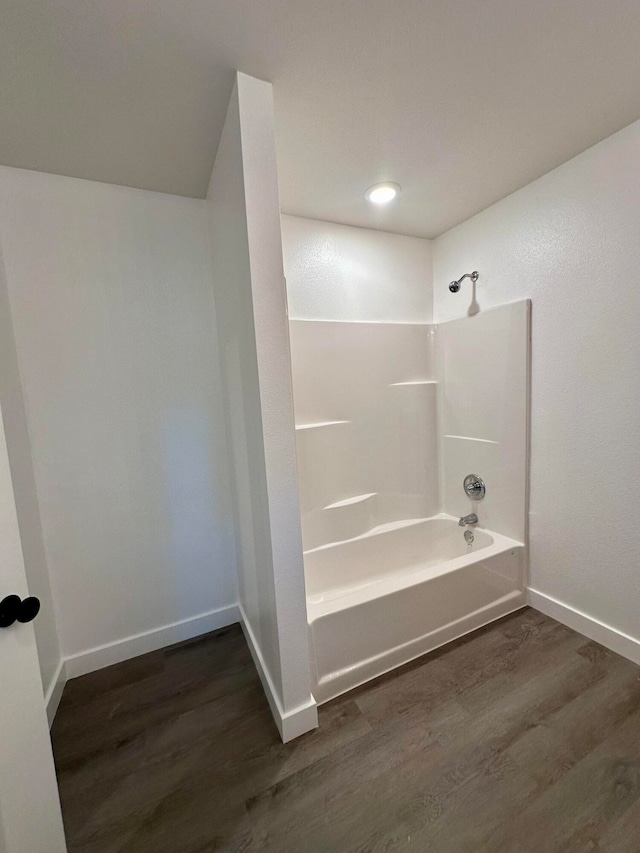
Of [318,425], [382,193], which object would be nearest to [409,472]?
[318,425]

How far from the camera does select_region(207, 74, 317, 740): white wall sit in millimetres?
1120

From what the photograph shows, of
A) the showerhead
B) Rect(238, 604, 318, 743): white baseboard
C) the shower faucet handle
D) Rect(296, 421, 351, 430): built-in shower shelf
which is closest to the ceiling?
the showerhead

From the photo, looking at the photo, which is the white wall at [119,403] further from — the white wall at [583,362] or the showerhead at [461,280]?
the white wall at [583,362]

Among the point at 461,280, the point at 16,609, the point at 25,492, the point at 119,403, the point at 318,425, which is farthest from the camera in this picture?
the point at 461,280

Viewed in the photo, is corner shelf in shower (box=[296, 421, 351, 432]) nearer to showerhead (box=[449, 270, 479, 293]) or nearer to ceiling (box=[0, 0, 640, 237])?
showerhead (box=[449, 270, 479, 293])

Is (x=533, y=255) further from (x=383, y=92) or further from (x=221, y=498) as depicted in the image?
(x=221, y=498)

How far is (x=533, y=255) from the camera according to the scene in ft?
5.99

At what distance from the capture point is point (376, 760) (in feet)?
3.96

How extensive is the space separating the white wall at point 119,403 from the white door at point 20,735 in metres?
0.96

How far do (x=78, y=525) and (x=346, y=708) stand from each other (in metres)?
1.51

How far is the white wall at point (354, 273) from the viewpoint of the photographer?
2047 millimetres

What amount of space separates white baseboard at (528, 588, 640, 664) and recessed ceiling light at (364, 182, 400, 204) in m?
2.43

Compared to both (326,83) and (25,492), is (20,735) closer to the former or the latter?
(25,492)

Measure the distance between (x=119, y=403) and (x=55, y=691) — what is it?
1.34 meters
